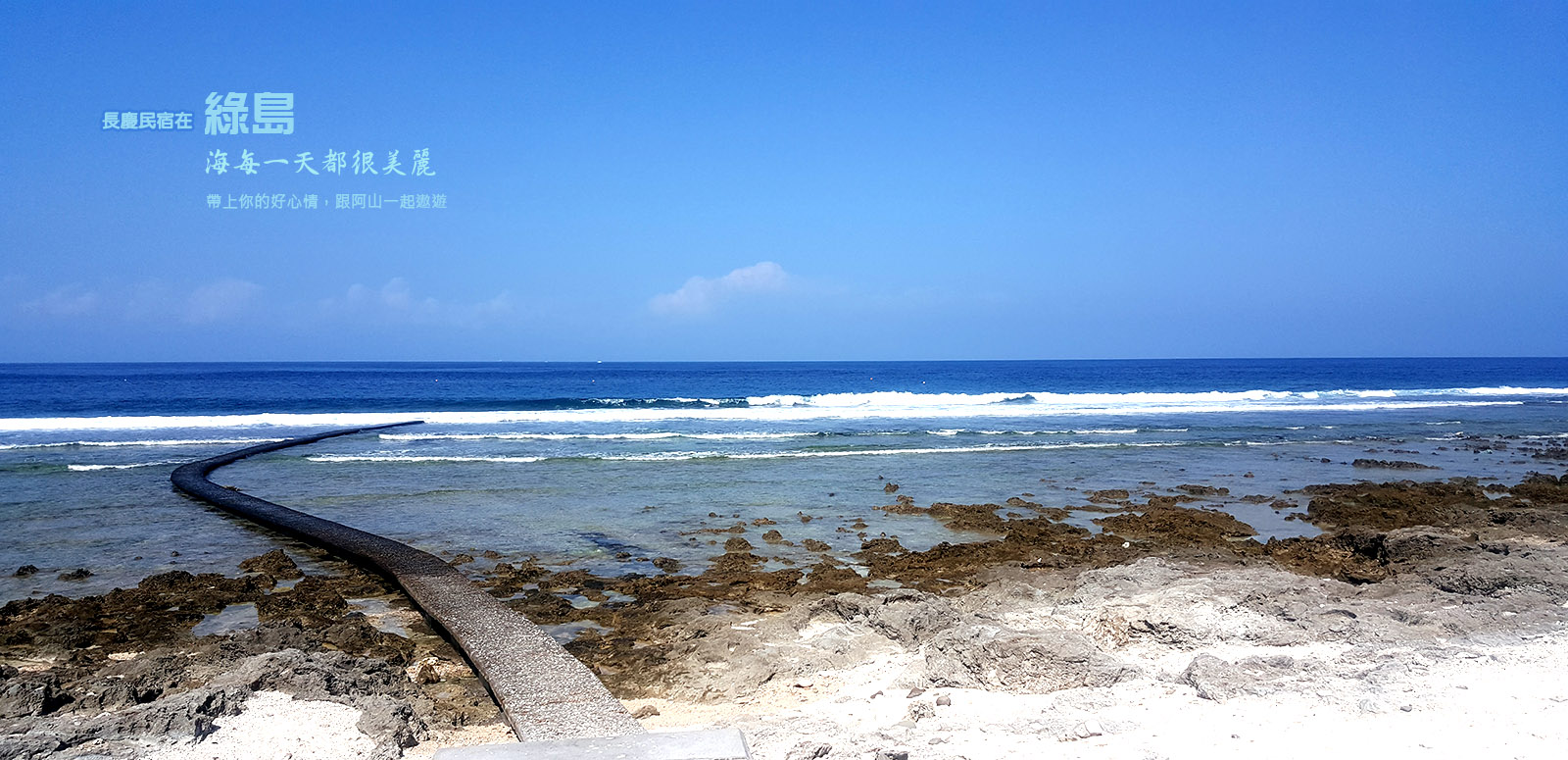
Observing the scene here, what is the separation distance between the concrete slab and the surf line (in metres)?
0.33

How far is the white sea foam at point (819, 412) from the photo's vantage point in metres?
29.0

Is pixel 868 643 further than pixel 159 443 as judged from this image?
No

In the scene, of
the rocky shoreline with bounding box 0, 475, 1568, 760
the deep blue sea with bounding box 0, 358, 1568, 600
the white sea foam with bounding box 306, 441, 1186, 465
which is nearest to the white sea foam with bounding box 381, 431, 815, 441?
the deep blue sea with bounding box 0, 358, 1568, 600

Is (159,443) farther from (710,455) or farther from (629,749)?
(629,749)

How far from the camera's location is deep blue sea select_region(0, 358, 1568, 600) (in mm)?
10602

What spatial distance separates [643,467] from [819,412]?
17953 millimetres

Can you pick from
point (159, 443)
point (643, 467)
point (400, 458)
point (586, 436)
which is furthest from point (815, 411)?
point (159, 443)

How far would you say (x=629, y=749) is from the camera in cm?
399

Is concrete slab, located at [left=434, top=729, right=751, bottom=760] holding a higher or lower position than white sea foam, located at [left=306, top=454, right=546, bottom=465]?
higher

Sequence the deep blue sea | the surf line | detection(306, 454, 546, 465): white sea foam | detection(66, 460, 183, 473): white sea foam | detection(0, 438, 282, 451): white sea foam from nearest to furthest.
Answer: the surf line, the deep blue sea, detection(66, 460, 183, 473): white sea foam, detection(306, 454, 546, 465): white sea foam, detection(0, 438, 282, 451): white sea foam

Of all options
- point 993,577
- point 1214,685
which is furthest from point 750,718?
point 993,577

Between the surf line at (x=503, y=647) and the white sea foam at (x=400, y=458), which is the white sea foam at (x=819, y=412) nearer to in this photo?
the white sea foam at (x=400, y=458)

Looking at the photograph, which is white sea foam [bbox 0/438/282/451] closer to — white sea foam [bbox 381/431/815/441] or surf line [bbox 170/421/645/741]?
white sea foam [bbox 381/431/815/441]

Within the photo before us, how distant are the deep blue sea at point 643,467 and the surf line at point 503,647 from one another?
102 centimetres
